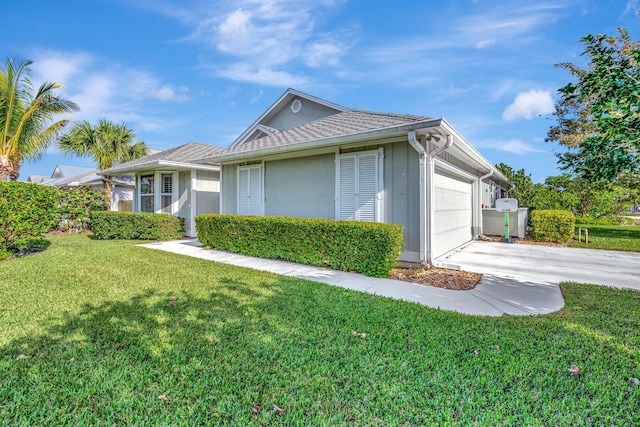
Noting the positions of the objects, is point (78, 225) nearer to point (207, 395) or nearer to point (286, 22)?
point (286, 22)

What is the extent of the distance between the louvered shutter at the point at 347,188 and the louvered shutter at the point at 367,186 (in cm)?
14

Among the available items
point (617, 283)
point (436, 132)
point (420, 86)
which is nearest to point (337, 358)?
point (436, 132)

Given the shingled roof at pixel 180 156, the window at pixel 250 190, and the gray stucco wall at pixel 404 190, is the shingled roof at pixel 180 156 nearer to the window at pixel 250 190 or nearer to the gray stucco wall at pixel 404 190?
the window at pixel 250 190

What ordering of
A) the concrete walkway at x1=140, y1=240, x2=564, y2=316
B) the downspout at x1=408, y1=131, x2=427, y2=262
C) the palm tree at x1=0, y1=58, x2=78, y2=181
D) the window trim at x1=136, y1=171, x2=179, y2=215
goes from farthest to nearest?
the window trim at x1=136, y1=171, x2=179, y2=215 → the palm tree at x1=0, y1=58, x2=78, y2=181 → the downspout at x1=408, y1=131, x2=427, y2=262 → the concrete walkway at x1=140, y1=240, x2=564, y2=316

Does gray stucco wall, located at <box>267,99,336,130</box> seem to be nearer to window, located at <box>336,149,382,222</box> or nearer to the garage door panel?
window, located at <box>336,149,382,222</box>

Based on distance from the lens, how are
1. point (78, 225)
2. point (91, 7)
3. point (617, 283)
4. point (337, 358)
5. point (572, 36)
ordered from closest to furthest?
point (337, 358), point (617, 283), point (572, 36), point (91, 7), point (78, 225)

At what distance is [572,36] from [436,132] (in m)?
5.29

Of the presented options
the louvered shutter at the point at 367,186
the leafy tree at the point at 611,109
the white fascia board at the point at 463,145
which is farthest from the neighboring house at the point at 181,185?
the leafy tree at the point at 611,109

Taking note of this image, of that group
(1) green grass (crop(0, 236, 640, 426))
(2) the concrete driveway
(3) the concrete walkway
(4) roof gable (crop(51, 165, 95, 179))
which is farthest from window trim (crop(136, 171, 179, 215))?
(4) roof gable (crop(51, 165, 95, 179))

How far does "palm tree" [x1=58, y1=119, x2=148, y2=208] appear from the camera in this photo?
16984 millimetres

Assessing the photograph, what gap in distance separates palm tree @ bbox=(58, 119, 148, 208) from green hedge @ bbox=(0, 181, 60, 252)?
9.12 metres

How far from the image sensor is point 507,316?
3.90m

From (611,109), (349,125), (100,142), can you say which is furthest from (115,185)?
(611,109)

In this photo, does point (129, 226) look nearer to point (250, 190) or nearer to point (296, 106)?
point (250, 190)
